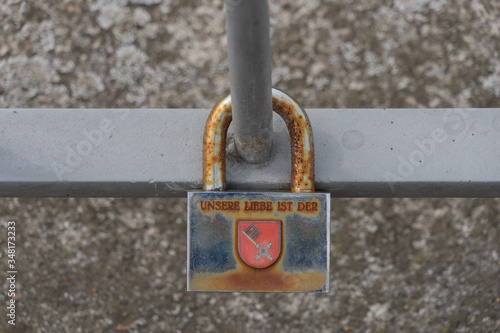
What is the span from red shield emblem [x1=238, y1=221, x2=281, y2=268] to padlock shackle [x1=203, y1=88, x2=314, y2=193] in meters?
0.06

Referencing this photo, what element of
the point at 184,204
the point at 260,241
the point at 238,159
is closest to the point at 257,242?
the point at 260,241

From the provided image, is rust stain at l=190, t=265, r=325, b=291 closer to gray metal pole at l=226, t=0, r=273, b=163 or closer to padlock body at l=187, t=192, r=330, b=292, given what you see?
padlock body at l=187, t=192, r=330, b=292

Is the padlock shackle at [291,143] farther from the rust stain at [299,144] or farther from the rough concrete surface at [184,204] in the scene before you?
the rough concrete surface at [184,204]

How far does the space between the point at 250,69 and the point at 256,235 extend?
0.91 feet

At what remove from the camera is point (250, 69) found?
0.42 metres

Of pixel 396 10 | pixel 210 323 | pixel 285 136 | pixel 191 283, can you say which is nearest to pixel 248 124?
pixel 285 136

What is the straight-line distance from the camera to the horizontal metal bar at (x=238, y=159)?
0.58 m

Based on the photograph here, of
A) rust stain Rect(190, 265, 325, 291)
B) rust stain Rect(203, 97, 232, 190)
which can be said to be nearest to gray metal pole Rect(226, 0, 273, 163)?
rust stain Rect(203, 97, 232, 190)

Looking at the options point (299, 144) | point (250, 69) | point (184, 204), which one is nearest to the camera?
point (250, 69)

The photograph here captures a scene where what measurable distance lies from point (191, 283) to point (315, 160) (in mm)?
250

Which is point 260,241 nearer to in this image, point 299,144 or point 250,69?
point 299,144

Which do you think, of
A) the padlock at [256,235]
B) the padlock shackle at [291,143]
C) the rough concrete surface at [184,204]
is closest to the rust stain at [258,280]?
the padlock at [256,235]

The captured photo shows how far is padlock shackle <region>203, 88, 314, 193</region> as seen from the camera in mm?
601

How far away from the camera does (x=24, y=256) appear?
160 cm
